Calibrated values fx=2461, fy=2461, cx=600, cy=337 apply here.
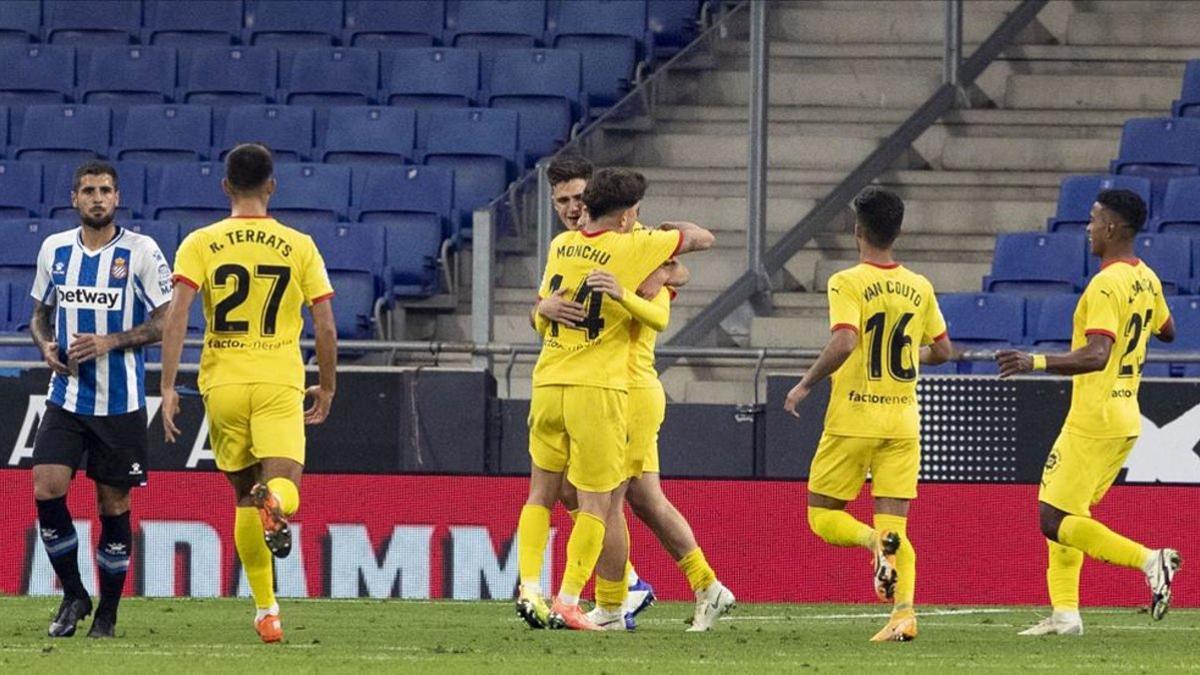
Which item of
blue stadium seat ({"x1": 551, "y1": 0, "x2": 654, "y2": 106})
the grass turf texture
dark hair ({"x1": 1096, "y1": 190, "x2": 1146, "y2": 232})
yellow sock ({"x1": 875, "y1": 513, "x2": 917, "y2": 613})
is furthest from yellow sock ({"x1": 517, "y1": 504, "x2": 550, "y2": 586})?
blue stadium seat ({"x1": 551, "y1": 0, "x2": 654, "y2": 106})

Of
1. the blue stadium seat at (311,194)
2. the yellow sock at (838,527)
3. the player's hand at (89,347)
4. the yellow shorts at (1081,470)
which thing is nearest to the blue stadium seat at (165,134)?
the blue stadium seat at (311,194)

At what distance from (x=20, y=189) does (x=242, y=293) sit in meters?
10.5

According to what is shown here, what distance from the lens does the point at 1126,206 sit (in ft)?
34.2

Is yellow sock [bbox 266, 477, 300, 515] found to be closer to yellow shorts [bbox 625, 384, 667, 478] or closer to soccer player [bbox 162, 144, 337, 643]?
soccer player [bbox 162, 144, 337, 643]

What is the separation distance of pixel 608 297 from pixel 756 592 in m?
4.57

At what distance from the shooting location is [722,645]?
978 centimetres

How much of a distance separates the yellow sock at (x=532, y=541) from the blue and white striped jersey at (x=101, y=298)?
5.62 feet

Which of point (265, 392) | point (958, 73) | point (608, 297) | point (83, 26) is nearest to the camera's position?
point (265, 392)

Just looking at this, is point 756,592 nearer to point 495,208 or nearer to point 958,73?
point 495,208

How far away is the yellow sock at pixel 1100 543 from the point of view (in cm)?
1029

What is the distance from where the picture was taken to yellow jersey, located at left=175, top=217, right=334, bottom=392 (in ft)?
30.7

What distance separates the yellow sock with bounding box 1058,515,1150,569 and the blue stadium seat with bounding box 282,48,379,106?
10.9m

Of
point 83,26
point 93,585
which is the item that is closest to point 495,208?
point 93,585

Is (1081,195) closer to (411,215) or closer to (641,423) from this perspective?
(411,215)
